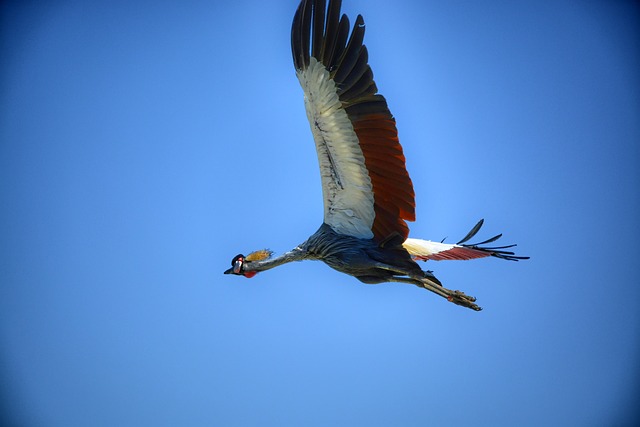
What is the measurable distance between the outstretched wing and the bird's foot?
0.84 metres

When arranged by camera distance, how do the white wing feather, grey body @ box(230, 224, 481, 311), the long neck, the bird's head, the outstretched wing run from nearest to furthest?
the outstretched wing, the white wing feather, grey body @ box(230, 224, 481, 311), the long neck, the bird's head

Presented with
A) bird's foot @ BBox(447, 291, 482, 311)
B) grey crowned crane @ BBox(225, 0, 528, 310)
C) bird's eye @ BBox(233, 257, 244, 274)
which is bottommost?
bird's foot @ BBox(447, 291, 482, 311)

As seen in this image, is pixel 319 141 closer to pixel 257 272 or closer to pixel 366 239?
pixel 366 239

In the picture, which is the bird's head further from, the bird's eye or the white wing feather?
the white wing feather

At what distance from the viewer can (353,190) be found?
27.6ft

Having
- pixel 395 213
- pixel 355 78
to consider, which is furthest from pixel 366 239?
pixel 355 78

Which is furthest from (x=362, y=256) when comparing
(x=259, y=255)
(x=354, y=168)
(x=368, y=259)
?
(x=259, y=255)

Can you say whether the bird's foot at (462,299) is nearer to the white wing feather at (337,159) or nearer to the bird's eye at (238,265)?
the white wing feather at (337,159)

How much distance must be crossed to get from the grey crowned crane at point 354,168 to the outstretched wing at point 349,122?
0.01 m

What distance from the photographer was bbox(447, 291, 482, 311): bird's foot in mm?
8188

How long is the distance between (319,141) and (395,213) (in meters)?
1.18

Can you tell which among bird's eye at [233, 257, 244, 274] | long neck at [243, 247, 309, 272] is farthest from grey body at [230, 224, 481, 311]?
bird's eye at [233, 257, 244, 274]

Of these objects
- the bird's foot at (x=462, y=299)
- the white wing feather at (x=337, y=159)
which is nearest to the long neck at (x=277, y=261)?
the white wing feather at (x=337, y=159)

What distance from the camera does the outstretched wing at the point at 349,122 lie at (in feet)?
25.5
